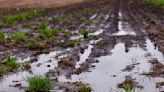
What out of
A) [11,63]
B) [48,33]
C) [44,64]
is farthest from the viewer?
[48,33]

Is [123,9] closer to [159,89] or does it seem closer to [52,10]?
[52,10]

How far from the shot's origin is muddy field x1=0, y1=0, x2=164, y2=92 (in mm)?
10984

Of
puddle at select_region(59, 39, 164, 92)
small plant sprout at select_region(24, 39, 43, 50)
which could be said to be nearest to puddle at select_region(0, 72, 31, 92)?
puddle at select_region(59, 39, 164, 92)

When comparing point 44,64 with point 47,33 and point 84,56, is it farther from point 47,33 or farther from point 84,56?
point 47,33

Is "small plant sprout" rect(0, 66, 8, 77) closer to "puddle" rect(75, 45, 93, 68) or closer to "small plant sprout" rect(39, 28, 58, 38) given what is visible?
"puddle" rect(75, 45, 93, 68)

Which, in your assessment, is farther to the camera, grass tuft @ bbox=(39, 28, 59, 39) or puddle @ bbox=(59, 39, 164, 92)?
grass tuft @ bbox=(39, 28, 59, 39)

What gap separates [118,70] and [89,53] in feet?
8.13

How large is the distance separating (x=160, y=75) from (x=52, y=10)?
20.0 meters

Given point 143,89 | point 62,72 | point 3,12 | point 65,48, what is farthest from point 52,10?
point 143,89

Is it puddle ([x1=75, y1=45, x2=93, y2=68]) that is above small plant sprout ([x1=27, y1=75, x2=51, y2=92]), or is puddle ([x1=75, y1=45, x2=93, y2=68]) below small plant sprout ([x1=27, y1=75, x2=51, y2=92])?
below

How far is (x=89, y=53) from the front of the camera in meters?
14.5

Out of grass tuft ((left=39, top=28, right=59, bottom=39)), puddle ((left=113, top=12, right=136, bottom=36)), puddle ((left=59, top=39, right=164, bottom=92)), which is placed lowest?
puddle ((left=113, top=12, right=136, bottom=36))

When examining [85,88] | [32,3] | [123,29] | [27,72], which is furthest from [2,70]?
[32,3]

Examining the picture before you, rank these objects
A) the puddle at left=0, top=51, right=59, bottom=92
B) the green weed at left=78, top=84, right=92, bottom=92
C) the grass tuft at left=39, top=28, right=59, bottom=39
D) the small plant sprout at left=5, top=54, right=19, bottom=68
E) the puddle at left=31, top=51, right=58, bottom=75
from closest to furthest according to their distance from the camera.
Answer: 1. the green weed at left=78, top=84, right=92, bottom=92
2. the puddle at left=0, top=51, right=59, bottom=92
3. the puddle at left=31, top=51, right=58, bottom=75
4. the small plant sprout at left=5, top=54, right=19, bottom=68
5. the grass tuft at left=39, top=28, right=59, bottom=39
